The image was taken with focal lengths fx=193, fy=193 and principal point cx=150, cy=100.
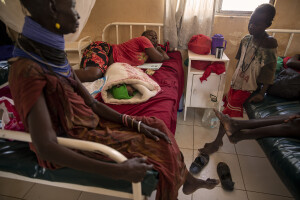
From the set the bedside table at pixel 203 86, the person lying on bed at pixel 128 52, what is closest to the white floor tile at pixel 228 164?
the bedside table at pixel 203 86

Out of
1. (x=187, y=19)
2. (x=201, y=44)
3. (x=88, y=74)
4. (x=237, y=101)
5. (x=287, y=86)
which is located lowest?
(x=237, y=101)

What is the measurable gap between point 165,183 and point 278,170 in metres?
0.83

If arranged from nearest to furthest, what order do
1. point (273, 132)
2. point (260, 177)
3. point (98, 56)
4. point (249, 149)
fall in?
point (273, 132) < point (260, 177) < point (249, 149) < point (98, 56)

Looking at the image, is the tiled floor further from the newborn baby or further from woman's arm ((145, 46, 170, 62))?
woman's arm ((145, 46, 170, 62))

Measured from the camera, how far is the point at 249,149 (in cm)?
192

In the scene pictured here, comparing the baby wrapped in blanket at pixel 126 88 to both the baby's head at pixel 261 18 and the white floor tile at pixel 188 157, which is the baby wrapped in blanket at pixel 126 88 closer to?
the white floor tile at pixel 188 157

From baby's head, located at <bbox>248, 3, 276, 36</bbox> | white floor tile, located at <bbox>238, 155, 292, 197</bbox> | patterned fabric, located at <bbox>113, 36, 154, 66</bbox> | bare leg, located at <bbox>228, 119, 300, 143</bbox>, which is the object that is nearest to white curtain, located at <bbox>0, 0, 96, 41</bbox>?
patterned fabric, located at <bbox>113, 36, 154, 66</bbox>

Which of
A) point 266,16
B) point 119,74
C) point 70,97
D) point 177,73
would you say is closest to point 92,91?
point 119,74

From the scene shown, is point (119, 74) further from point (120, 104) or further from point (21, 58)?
point (21, 58)

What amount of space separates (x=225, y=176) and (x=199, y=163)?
23 centimetres

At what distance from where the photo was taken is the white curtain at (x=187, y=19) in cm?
234

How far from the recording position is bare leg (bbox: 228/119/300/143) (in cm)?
134

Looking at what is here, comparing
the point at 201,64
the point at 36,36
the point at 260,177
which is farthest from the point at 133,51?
the point at 260,177

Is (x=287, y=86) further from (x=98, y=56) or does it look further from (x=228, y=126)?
(x=98, y=56)
